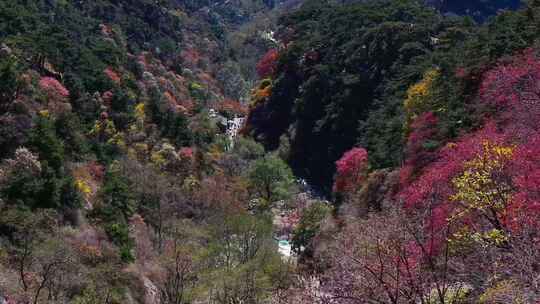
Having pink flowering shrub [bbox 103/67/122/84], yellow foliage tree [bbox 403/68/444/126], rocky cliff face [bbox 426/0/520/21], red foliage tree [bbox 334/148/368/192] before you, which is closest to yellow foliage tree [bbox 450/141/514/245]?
yellow foliage tree [bbox 403/68/444/126]

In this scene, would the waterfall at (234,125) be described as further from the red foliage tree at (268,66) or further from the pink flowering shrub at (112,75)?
the pink flowering shrub at (112,75)

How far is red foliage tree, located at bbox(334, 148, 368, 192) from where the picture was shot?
47969 millimetres

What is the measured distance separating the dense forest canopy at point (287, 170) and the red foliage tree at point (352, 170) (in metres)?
0.20

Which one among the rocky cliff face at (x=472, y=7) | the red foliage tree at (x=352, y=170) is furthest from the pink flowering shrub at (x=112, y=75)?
the rocky cliff face at (x=472, y=7)

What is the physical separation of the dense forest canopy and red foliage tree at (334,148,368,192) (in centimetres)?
20

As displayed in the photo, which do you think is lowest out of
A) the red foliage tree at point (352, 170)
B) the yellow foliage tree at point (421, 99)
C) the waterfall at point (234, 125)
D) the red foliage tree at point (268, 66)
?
→ the red foliage tree at point (352, 170)

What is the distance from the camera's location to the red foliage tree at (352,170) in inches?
1889

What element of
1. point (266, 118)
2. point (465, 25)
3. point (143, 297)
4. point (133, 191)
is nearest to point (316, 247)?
point (143, 297)

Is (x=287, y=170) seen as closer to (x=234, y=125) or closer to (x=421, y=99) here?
(x=421, y=99)

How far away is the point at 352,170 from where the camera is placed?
4888 centimetres

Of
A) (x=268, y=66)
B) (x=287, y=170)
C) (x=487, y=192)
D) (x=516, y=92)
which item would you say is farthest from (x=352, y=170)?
(x=268, y=66)

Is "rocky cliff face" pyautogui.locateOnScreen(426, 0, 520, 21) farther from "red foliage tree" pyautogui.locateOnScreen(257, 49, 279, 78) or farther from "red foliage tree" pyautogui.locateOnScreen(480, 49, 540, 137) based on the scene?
"red foliage tree" pyautogui.locateOnScreen(480, 49, 540, 137)

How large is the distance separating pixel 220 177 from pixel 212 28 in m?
96.5

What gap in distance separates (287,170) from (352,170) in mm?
15947
